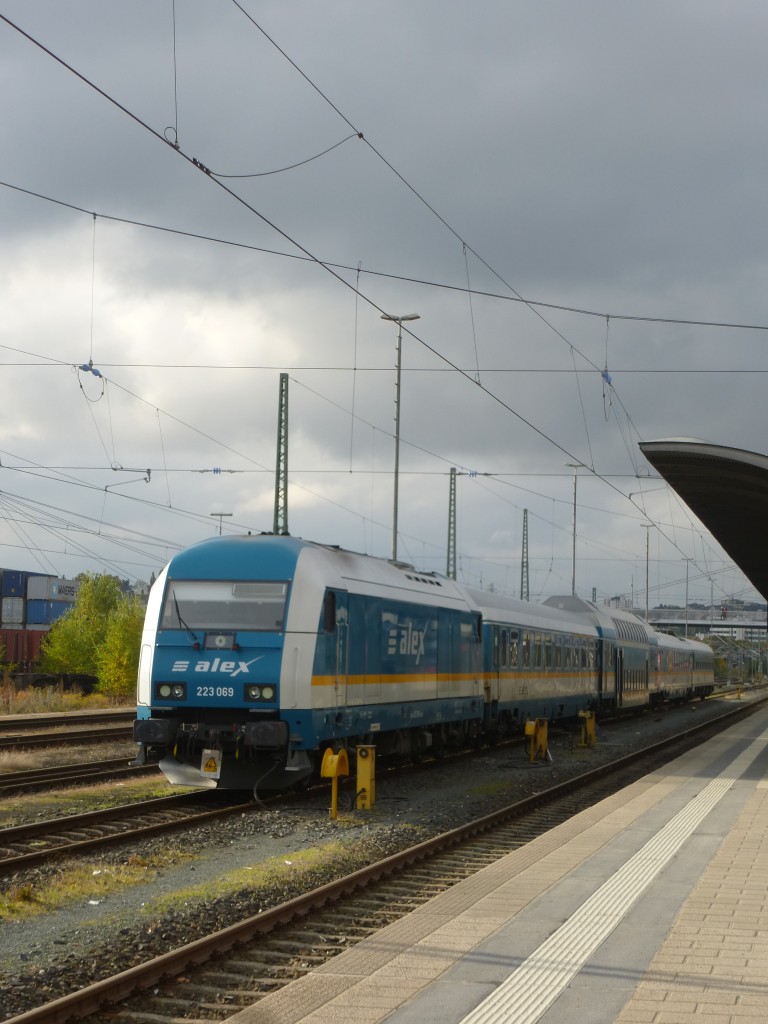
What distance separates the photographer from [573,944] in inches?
295

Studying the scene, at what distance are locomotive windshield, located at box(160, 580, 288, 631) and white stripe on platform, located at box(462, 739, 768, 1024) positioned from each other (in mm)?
5706

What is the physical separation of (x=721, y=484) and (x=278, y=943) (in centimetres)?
1925

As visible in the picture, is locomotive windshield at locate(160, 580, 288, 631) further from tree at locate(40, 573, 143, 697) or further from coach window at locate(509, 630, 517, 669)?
tree at locate(40, 573, 143, 697)

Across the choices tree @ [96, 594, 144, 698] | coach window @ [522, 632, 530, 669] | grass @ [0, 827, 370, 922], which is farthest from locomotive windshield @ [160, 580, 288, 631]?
tree @ [96, 594, 144, 698]

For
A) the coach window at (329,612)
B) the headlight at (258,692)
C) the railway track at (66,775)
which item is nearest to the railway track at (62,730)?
the railway track at (66,775)

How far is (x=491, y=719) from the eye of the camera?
25.1 meters

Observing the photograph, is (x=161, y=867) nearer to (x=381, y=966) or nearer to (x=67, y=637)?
(x=381, y=966)

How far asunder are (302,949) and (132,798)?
8570 millimetres

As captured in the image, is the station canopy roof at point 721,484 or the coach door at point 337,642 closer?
the coach door at point 337,642

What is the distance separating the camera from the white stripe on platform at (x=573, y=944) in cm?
616

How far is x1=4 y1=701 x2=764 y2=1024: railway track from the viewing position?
6953mm

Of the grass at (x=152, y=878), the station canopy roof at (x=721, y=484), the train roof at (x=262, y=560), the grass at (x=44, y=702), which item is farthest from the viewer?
the grass at (x=44, y=702)

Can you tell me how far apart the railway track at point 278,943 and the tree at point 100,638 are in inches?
1439

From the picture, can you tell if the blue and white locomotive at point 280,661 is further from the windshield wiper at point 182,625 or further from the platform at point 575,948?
the platform at point 575,948
